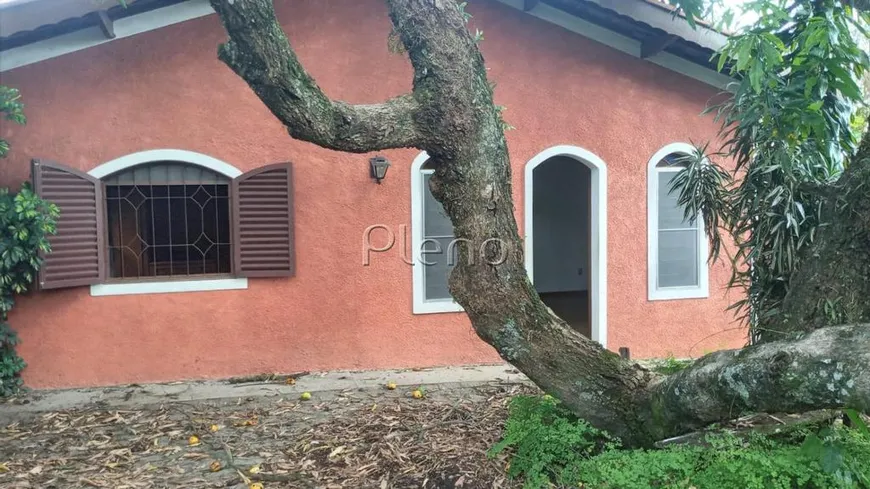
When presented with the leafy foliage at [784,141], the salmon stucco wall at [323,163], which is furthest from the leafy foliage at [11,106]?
the leafy foliage at [784,141]

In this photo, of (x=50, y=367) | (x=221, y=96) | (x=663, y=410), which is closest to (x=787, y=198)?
(x=663, y=410)

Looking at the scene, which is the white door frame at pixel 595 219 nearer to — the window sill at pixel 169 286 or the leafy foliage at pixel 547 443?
the leafy foliage at pixel 547 443

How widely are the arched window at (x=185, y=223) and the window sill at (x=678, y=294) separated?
4.45 meters

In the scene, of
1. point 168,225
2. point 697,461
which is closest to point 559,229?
point 168,225

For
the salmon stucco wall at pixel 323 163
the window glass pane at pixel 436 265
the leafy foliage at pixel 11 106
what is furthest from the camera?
the window glass pane at pixel 436 265

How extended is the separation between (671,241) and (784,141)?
3402mm

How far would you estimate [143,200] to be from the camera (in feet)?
21.0

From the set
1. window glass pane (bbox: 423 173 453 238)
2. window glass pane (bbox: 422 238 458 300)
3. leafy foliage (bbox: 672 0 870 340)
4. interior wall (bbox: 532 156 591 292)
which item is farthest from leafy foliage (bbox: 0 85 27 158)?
interior wall (bbox: 532 156 591 292)

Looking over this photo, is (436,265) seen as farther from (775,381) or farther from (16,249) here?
(775,381)

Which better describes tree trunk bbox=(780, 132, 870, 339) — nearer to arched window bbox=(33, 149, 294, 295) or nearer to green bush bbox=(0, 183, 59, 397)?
arched window bbox=(33, 149, 294, 295)

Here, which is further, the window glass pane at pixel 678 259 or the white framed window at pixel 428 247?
the window glass pane at pixel 678 259

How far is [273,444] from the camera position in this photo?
15.5 feet

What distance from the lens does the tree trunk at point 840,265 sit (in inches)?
144

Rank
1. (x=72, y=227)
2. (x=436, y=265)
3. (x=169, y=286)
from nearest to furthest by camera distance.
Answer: (x=72, y=227) < (x=169, y=286) < (x=436, y=265)
